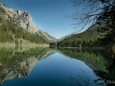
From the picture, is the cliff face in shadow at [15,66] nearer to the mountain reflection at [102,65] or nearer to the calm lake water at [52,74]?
the calm lake water at [52,74]

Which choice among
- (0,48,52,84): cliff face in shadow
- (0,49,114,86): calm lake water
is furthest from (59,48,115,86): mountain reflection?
(0,48,52,84): cliff face in shadow

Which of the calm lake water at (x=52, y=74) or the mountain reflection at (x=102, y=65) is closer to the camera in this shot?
the calm lake water at (x=52, y=74)

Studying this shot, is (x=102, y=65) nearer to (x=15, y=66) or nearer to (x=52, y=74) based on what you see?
(x=52, y=74)

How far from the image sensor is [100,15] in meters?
18.9

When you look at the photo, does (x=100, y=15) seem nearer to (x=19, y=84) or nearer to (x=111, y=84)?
(x=111, y=84)

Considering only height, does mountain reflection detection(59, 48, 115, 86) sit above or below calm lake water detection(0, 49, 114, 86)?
above

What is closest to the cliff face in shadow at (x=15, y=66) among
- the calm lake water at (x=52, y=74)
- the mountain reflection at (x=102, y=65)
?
the calm lake water at (x=52, y=74)

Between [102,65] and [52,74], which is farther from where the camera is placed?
[102,65]

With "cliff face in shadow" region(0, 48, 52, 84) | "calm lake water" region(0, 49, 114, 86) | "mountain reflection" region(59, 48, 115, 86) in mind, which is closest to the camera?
"calm lake water" region(0, 49, 114, 86)

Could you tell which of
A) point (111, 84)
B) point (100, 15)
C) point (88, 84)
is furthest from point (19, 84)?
point (100, 15)

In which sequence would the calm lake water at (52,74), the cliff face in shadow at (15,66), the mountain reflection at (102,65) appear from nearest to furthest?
the calm lake water at (52,74) → the mountain reflection at (102,65) → the cliff face in shadow at (15,66)

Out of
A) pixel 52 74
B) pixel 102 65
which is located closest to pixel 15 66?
pixel 52 74

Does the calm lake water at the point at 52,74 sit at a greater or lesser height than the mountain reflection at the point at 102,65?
lesser

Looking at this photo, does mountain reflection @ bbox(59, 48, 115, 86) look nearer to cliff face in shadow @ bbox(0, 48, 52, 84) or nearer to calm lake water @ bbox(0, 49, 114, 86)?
calm lake water @ bbox(0, 49, 114, 86)
